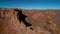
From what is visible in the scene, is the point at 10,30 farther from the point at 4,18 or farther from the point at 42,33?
the point at 42,33

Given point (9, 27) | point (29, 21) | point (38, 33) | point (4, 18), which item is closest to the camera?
point (9, 27)

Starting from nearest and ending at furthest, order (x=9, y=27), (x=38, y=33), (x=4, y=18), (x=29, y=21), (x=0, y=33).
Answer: (x=0, y=33) < (x=9, y=27) < (x=4, y=18) < (x=38, y=33) < (x=29, y=21)

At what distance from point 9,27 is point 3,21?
25.1 inches

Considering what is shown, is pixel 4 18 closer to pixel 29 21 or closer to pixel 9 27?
pixel 9 27

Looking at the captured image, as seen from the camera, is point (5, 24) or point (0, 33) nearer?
point (0, 33)

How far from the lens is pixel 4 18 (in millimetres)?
9586

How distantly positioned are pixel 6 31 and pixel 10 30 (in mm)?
304

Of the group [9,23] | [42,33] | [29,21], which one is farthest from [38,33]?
[9,23]

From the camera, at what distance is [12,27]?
29.9ft

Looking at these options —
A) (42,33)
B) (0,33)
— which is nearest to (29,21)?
(42,33)

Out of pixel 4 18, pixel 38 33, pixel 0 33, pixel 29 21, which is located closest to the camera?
pixel 0 33

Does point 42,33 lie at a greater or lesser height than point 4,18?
lesser

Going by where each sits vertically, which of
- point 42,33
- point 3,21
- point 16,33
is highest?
point 3,21

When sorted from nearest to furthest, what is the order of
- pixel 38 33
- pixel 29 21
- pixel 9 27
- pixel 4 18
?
pixel 9 27, pixel 4 18, pixel 38 33, pixel 29 21
